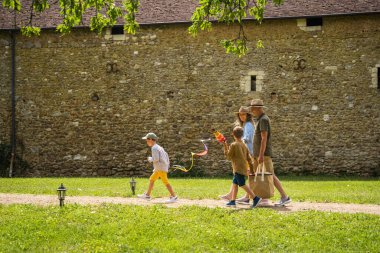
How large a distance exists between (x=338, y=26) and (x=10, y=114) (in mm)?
11702

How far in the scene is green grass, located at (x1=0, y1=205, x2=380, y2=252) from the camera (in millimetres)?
7066

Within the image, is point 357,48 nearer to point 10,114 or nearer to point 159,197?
point 159,197

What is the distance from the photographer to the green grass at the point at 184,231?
23.2ft

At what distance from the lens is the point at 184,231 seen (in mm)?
7578

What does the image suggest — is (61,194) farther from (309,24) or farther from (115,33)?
(309,24)

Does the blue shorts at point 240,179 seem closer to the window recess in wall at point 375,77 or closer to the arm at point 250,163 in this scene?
the arm at point 250,163

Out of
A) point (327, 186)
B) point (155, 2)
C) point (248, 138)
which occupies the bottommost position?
point (327, 186)

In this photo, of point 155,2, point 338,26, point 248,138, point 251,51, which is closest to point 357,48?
point 338,26

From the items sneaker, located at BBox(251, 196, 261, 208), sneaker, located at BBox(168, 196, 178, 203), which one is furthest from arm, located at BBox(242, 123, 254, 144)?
sneaker, located at BBox(168, 196, 178, 203)

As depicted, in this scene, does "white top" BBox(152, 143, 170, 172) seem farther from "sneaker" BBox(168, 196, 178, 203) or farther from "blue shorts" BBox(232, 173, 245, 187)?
"blue shorts" BBox(232, 173, 245, 187)

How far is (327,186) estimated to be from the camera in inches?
533

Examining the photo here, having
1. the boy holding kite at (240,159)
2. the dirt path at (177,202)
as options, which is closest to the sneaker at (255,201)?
the boy holding kite at (240,159)

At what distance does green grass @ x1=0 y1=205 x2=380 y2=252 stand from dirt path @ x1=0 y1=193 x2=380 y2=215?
0.59m

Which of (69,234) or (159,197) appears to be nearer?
(69,234)
